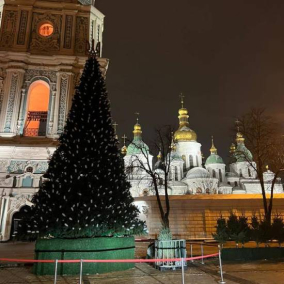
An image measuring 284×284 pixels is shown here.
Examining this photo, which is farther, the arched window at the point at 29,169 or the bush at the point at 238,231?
the arched window at the point at 29,169

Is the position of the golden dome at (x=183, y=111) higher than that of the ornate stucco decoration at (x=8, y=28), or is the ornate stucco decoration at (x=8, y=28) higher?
the golden dome at (x=183, y=111)

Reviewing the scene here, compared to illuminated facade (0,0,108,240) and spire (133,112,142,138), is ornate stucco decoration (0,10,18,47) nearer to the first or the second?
illuminated facade (0,0,108,240)

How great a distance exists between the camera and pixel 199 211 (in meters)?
25.0

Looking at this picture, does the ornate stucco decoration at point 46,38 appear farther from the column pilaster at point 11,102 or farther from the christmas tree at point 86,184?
the christmas tree at point 86,184

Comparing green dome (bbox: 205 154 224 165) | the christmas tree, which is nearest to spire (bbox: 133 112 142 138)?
green dome (bbox: 205 154 224 165)

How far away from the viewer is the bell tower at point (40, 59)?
2095 centimetres

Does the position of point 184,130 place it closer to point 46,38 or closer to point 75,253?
point 46,38

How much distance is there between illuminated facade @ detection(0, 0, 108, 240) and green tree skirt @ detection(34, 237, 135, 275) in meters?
10.9

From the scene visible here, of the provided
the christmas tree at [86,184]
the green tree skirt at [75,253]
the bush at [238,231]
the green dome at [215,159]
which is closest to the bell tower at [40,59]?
the christmas tree at [86,184]

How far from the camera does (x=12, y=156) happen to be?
19.6 m

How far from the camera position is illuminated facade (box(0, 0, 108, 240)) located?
19328mm

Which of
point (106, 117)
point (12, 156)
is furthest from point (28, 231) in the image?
point (12, 156)

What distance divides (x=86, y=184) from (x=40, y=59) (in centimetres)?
1578

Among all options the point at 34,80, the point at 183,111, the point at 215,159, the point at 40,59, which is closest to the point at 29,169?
the point at 34,80
